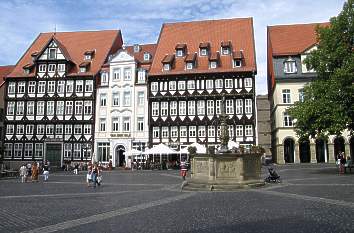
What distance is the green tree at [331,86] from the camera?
25.5 meters

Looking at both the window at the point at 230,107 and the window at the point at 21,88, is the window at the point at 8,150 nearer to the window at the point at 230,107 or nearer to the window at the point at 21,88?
the window at the point at 21,88

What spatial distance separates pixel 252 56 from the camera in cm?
4534

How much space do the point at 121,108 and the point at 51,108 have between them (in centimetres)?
911

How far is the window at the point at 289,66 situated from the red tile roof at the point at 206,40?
4.43 m

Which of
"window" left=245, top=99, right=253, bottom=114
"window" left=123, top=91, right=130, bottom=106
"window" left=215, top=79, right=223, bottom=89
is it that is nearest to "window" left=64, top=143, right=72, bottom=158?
"window" left=123, top=91, right=130, bottom=106

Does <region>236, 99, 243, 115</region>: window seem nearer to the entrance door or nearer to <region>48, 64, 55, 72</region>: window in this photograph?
the entrance door

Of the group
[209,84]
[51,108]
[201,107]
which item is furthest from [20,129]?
[209,84]

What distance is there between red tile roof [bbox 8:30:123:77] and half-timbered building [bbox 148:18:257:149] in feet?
26.9

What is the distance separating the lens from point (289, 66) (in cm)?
4656

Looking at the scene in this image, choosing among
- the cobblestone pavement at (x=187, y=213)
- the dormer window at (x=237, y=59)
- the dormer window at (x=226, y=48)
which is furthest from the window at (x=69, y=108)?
the cobblestone pavement at (x=187, y=213)

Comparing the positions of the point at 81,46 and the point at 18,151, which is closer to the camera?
the point at 18,151

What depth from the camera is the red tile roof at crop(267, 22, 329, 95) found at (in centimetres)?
4701

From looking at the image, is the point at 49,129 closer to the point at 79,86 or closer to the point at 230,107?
the point at 79,86

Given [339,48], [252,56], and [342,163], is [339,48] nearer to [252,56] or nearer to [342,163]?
[342,163]
